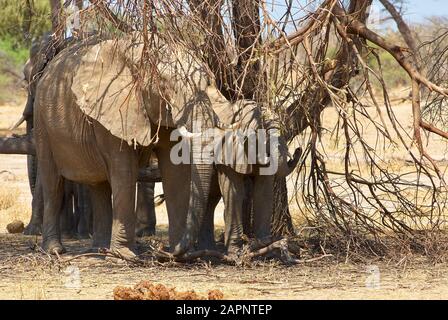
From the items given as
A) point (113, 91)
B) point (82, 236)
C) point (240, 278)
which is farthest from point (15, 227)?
point (240, 278)

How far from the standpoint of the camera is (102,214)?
1045cm

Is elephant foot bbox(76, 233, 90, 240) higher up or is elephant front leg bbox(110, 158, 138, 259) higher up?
elephant front leg bbox(110, 158, 138, 259)

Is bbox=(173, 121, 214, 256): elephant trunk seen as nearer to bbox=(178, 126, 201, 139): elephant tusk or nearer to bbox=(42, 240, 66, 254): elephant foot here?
bbox=(178, 126, 201, 139): elephant tusk

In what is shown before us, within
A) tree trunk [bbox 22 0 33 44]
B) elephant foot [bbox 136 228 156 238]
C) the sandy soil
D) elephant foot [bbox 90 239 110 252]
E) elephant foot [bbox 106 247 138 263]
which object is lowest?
the sandy soil

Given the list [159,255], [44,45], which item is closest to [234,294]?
[159,255]

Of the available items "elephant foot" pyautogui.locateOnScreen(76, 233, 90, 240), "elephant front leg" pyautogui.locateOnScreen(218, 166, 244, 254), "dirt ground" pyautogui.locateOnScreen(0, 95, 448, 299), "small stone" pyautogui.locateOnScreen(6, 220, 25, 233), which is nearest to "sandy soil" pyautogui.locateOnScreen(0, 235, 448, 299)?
"dirt ground" pyautogui.locateOnScreen(0, 95, 448, 299)

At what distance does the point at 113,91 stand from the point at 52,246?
1.68m

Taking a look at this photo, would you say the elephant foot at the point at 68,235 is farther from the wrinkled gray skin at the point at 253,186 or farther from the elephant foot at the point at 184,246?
the elephant foot at the point at 184,246

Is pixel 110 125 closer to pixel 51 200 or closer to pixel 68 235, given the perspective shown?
pixel 51 200

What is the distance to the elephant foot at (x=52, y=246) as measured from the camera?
33.3 feet

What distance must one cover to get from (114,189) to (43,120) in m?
1.27

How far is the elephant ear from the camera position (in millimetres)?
9195

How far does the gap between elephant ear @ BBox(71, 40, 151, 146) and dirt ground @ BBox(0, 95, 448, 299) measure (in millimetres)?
1103

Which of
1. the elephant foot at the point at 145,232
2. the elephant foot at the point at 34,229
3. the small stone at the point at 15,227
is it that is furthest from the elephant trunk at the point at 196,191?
the small stone at the point at 15,227
